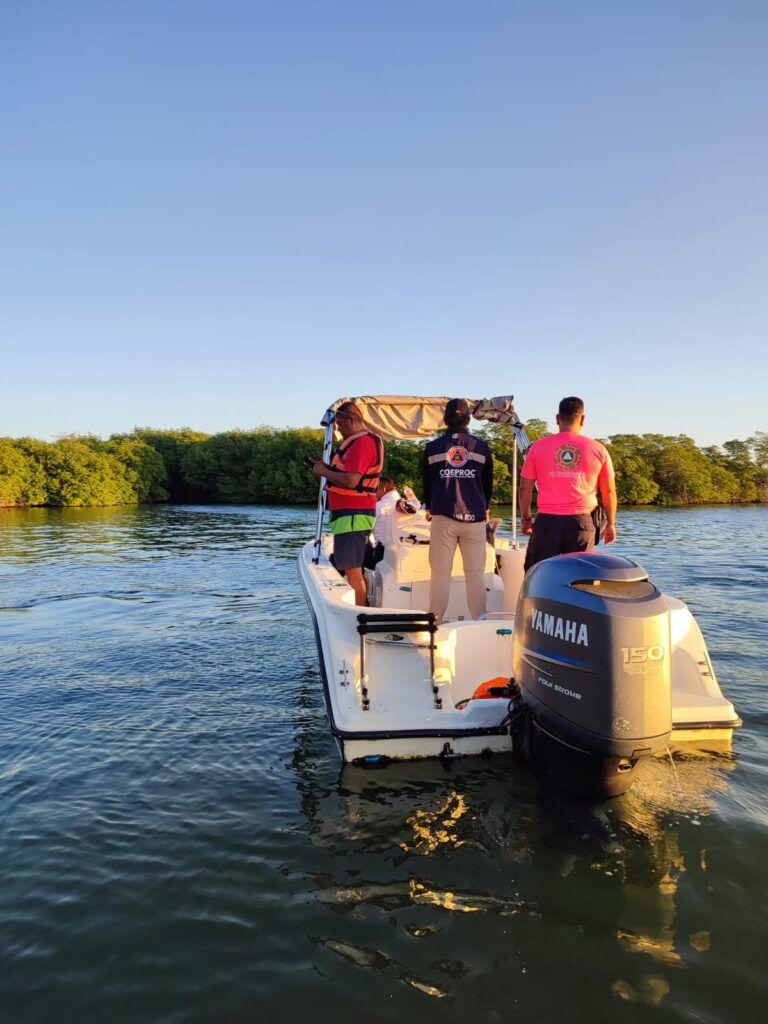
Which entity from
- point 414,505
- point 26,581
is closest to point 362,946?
point 414,505

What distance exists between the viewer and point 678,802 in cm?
362

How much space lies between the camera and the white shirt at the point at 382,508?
23.7 ft

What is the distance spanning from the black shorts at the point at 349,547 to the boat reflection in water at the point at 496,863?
1.53 meters

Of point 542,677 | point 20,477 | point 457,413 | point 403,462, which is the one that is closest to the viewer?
point 542,677

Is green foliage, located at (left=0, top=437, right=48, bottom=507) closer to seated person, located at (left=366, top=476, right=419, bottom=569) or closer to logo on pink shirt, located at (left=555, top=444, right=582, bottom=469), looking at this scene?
seated person, located at (left=366, top=476, right=419, bottom=569)

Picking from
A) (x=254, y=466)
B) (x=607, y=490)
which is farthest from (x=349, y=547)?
(x=254, y=466)

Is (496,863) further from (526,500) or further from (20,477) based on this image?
(20,477)

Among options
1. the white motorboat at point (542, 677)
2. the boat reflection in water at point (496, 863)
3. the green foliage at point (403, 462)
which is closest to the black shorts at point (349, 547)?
the white motorboat at point (542, 677)

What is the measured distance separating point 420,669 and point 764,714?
2.86m

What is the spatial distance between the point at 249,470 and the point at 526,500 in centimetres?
5859

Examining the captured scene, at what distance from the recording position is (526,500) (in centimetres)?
485

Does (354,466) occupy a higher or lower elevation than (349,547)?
higher

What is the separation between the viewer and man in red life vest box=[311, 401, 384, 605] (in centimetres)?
505

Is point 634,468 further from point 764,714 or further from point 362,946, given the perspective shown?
point 362,946
